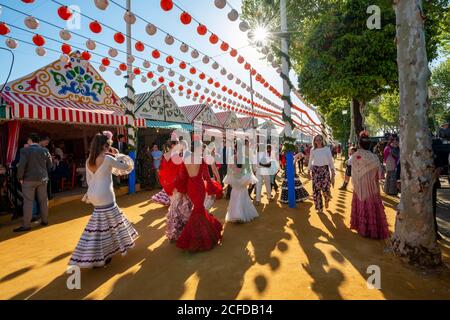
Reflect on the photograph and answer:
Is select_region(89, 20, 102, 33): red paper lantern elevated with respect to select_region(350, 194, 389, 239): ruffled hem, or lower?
elevated

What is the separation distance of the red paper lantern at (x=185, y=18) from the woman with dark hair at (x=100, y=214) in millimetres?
3216

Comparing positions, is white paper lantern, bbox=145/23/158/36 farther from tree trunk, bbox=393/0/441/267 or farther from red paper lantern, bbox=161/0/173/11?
tree trunk, bbox=393/0/441/267

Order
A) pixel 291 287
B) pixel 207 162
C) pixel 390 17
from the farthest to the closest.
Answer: pixel 390 17 → pixel 207 162 → pixel 291 287

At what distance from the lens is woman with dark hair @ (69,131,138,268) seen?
12.3 ft

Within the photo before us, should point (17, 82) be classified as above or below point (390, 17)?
below

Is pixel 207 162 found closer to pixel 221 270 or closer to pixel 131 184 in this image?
pixel 221 270

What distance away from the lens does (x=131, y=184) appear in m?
10.6

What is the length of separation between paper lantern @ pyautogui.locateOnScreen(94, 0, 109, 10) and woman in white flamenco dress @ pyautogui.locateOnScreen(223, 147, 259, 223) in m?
4.32

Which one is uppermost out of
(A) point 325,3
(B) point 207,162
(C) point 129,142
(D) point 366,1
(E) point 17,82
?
(A) point 325,3

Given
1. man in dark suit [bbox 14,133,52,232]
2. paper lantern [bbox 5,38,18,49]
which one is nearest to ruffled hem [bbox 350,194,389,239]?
man in dark suit [bbox 14,133,52,232]
